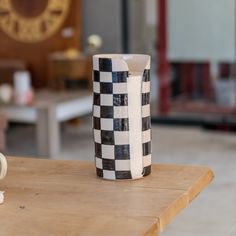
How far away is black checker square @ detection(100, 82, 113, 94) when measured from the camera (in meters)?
1.61

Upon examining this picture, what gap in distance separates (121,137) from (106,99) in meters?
0.11

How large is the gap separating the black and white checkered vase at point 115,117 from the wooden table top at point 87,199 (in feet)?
0.14

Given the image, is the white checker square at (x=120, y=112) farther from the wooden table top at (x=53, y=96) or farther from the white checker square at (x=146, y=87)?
the wooden table top at (x=53, y=96)

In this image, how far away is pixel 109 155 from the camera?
5.36 ft

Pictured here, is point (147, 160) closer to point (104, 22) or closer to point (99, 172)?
point (99, 172)

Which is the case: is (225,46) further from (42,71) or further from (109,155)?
(109,155)

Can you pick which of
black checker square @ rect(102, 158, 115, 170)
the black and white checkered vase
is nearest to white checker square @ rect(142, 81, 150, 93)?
the black and white checkered vase

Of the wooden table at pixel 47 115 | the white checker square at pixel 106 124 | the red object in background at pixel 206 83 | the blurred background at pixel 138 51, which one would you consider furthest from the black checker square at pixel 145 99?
the red object in background at pixel 206 83

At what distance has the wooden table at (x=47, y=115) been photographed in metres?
4.95

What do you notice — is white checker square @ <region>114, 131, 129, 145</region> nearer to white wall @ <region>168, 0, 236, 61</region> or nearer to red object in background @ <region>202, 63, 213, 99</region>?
white wall @ <region>168, 0, 236, 61</region>

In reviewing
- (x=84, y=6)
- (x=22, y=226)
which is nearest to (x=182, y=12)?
(x=84, y=6)

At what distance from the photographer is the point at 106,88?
162 cm

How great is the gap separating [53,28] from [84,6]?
422 mm

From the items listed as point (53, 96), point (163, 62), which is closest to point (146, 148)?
point (53, 96)
